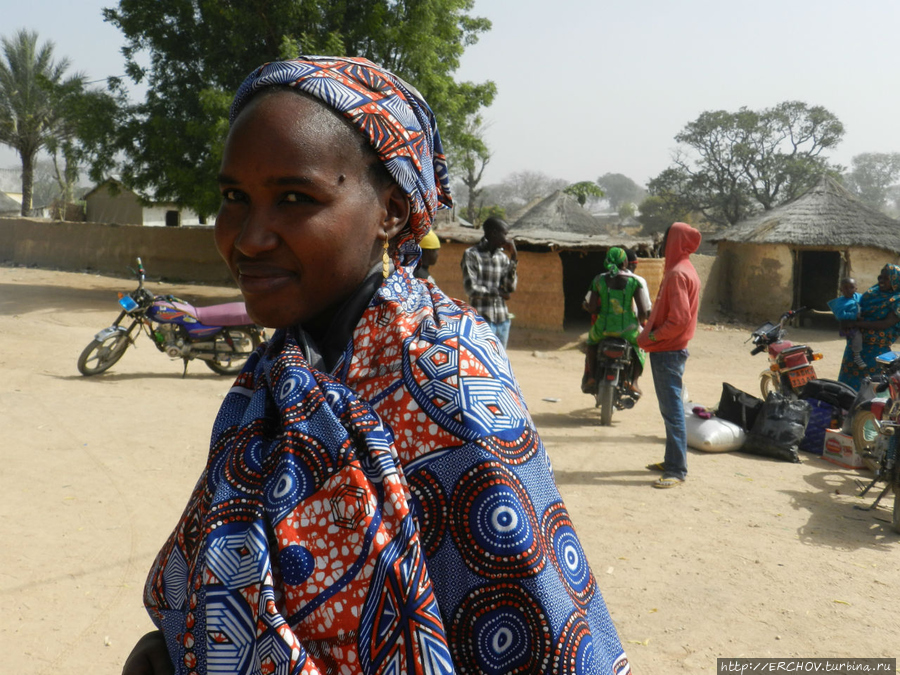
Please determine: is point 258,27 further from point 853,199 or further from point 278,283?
point 278,283

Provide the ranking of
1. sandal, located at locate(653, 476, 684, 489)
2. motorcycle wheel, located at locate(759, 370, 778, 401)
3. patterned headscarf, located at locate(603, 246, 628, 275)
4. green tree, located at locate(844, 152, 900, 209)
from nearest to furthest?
sandal, located at locate(653, 476, 684, 489) < patterned headscarf, located at locate(603, 246, 628, 275) < motorcycle wheel, located at locate(759, 370, 778, 401) < green tree, located at locate(844, 152, 900, 209)

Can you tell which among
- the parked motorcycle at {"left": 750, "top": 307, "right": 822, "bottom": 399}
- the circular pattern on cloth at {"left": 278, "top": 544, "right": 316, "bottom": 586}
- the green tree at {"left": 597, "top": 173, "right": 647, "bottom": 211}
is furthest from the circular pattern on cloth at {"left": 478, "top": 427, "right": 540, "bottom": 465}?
the green tree at {"left": 597, "top": 173, "right": 647, "bottom": 211}

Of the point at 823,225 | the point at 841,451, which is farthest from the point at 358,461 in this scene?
the point at 823,225

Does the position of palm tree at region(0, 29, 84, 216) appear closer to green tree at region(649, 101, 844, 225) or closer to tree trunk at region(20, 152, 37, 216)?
tree trunk at region(20, 152, 37, 216)

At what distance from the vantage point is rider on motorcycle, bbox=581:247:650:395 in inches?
295

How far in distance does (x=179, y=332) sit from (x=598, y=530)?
223 inches

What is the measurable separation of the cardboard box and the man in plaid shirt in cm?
307

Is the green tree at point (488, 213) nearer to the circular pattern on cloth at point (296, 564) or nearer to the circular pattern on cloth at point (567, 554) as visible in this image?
the circular pattern on cloth at point (567, 554)

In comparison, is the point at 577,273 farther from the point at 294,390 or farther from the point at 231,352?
the point at 294,390

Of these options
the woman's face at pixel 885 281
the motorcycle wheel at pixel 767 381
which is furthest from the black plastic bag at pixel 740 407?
the woman's face at pixel 885 281

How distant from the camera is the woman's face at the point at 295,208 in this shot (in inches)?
44.1

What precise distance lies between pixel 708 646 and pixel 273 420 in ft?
9.63

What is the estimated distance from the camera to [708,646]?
11.1 feet

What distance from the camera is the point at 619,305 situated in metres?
7.52
